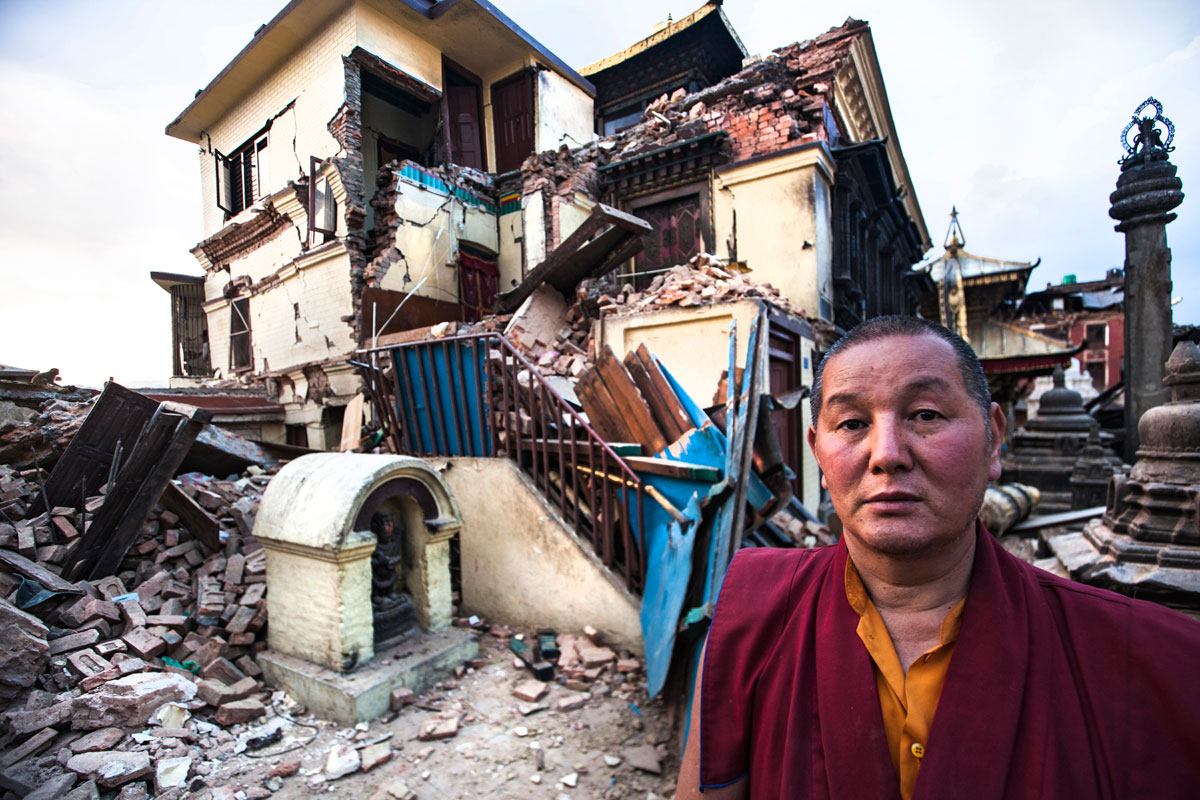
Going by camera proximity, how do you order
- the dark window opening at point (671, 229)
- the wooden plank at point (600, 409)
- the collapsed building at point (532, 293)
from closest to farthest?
the collapsed building at point (532, 293) < the wooden plank at point (600, 409) < the dark window opening at point (671, 229)

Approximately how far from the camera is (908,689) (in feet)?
3.82

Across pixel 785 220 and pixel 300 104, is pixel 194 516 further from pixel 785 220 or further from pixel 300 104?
pixel 300 104

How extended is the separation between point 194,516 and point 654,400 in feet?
15.1

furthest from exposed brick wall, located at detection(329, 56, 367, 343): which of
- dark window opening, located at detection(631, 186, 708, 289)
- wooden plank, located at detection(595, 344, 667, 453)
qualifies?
wooden plank, located at detection(595, 344, 667, 453)

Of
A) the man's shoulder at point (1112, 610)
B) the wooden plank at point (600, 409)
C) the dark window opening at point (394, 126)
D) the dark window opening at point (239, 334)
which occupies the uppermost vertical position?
the dark window opening at point (394, 126)

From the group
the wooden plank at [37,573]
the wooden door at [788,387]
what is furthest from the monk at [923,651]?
the wooden door at [788,387]

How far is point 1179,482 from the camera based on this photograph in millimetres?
3297

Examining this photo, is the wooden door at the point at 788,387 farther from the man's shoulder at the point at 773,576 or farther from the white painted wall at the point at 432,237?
the white painted wall at the point at 432,237

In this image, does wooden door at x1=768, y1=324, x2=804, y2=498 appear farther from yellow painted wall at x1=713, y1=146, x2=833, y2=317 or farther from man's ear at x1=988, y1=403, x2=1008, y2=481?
man's ear at x1=988, y1=403, x2=1008, y2=481

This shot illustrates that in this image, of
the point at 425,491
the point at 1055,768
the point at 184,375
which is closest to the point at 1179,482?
the point at 1055,768

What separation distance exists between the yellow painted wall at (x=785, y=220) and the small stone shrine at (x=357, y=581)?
7501 mm

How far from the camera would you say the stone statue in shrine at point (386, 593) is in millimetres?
4418

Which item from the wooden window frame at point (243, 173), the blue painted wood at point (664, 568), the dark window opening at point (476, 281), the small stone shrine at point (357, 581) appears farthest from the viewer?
the wooden window frame at point (243, 173)

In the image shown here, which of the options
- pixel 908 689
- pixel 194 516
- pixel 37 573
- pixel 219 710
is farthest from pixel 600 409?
pixel 37 573
